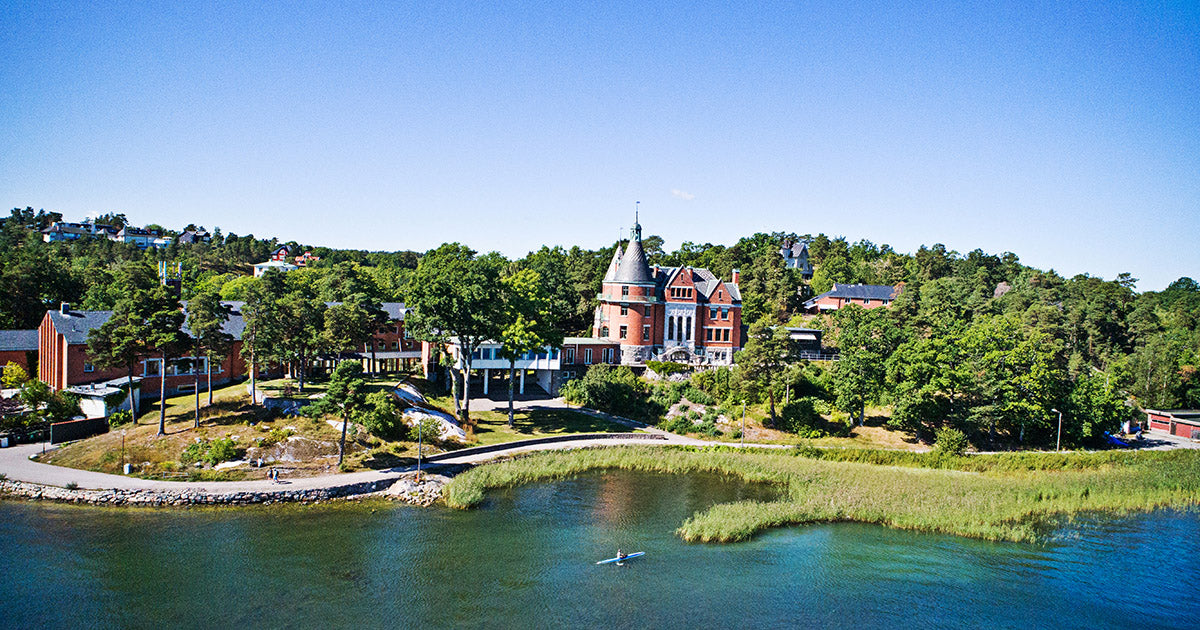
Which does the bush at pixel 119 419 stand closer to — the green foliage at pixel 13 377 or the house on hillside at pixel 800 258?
the green foliage at pixel 13 377

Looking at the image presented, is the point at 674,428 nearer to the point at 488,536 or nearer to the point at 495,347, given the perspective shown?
the point at 495,347

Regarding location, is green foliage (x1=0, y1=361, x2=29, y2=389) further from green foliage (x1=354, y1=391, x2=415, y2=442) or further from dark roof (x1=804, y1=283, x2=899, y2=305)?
dark roof (x1=804, y1=283, x2=899, y2=305)

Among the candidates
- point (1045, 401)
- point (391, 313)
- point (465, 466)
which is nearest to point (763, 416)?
point (1045, 401)

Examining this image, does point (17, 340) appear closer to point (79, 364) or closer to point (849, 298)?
point (79, 364)

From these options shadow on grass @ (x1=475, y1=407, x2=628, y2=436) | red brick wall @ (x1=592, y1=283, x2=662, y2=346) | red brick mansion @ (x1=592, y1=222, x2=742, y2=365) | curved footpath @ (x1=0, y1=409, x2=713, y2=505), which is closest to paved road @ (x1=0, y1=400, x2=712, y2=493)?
curved footpath @ (x1=0, y1=409, x2=713, y2=505)

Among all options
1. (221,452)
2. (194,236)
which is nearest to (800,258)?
(221,452)

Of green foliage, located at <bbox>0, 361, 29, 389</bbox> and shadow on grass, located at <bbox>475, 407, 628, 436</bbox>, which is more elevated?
green foliage, located at <bbox>0, 361, 29, 389</bbox>
